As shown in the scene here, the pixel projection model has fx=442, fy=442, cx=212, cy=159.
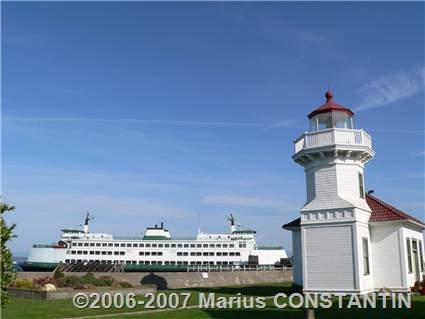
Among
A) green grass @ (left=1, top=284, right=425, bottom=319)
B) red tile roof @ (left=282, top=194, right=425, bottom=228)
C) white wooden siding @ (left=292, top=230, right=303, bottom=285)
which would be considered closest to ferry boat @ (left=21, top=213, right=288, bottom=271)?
white wooden siding @ (left=292, top=230, right=303, bottom=285)

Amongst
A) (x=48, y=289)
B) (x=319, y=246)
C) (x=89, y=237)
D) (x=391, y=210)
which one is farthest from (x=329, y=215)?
(x=89, y=237)

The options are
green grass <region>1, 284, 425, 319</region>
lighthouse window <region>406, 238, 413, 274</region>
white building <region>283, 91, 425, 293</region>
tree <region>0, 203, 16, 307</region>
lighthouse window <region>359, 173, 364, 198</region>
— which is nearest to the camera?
tree <region>0, 203, 16, 307</region>

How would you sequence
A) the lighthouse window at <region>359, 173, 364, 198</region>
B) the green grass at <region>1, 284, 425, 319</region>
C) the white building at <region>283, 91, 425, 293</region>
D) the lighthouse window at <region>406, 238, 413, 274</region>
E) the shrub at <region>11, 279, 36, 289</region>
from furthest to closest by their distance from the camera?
the shrub at <region>11, 279, 36, 289</region> → the lighthouse window at <region>359, 173, 364, 198</region> → the lighthouse window at <region>406, 238, 413, 274</region> → the white building at <region>283, 91, 425, 293</region> → the green grass at <region>1, 284, 425, 319</region>

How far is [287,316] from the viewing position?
1525cm

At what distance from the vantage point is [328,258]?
71.6ft

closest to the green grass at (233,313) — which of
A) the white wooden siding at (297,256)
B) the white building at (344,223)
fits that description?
the white building at (344,223)

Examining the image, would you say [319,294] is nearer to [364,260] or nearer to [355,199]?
[364,260]

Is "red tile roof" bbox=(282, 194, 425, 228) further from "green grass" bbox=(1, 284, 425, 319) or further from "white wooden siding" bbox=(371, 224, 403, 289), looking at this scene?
"green grass" bbox=(1, 284, 425, 319)

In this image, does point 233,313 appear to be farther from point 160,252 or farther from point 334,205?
point 160,252

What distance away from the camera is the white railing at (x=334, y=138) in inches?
893

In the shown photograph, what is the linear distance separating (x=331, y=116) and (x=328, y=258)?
7651 mm

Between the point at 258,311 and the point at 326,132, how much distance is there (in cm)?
1031

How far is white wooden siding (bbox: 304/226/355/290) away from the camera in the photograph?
21.3m

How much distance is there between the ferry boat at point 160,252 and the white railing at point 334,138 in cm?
3701
